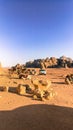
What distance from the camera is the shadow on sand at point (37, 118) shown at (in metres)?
9.54

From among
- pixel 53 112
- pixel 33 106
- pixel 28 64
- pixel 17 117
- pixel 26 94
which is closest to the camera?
pixel 17 117

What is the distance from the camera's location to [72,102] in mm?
15141

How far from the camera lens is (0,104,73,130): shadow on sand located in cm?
954

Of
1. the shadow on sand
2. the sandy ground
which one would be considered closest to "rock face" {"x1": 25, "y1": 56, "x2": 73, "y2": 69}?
the sandy ground

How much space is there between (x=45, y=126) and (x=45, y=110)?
2.26 m

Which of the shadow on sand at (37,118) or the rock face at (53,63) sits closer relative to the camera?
the shadow on sand at (37,118)

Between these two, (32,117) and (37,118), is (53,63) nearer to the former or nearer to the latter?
(32,117)

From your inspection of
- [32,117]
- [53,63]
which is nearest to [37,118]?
[32,117]

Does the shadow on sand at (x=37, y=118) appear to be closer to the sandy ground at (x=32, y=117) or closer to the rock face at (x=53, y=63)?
the sandy ground at (x=32, y=117)

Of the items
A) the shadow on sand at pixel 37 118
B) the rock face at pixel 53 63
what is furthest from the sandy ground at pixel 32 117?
the rock face at pixel 53 63

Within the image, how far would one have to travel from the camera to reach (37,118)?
10469 mm

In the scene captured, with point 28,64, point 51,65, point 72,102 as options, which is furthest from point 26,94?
point 28,64

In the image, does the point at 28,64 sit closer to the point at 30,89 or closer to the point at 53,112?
the point at 30,89

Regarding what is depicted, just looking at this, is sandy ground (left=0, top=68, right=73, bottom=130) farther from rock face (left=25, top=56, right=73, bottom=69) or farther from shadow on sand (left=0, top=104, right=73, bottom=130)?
rock face (left=25, top=56, right=73, bottom=69)
